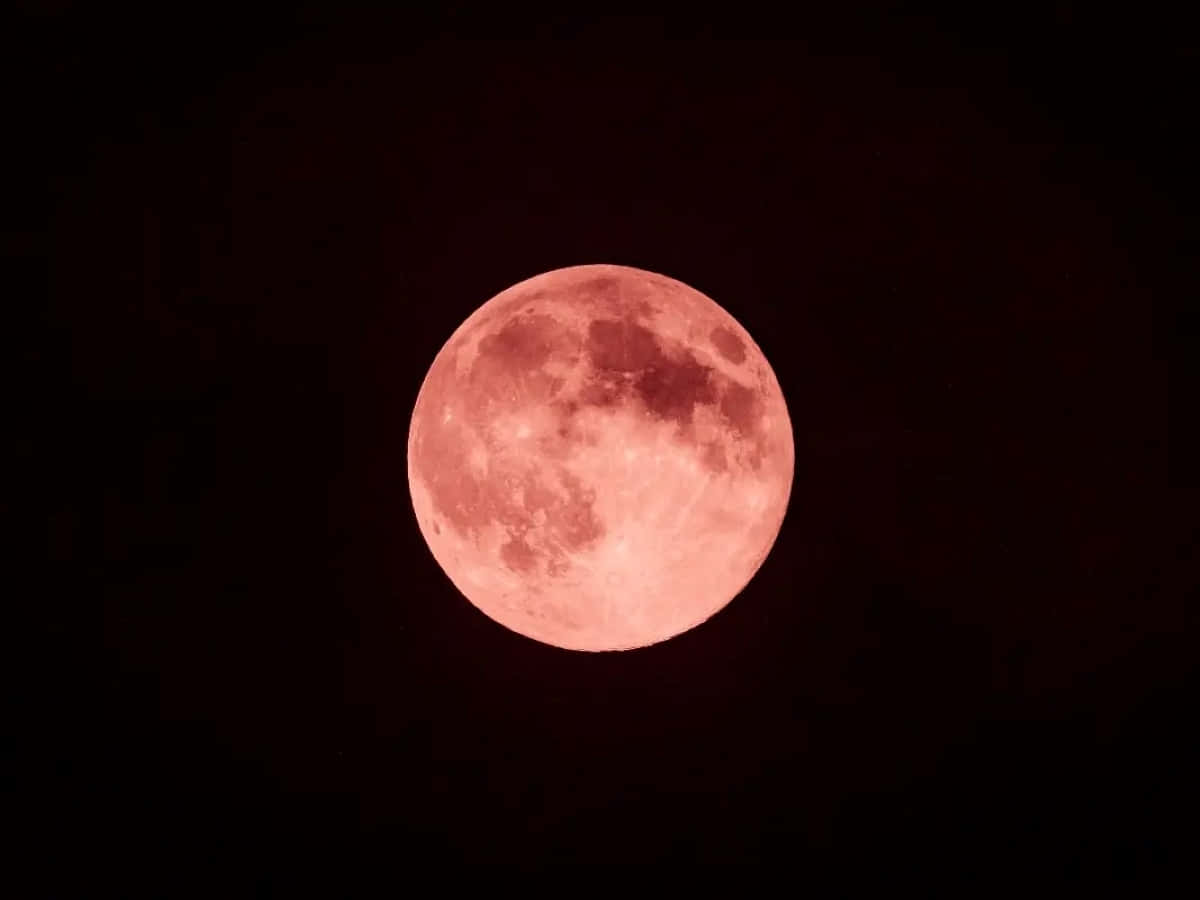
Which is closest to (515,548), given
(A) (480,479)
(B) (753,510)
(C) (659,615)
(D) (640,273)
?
(A) (480,479)

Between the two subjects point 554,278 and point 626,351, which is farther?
point 554,278

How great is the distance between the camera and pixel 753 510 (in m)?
2.18

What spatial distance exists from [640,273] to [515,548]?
704 millimetres

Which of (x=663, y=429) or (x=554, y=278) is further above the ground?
(x=554, y=278)

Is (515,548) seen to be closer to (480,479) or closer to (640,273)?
(480,479)

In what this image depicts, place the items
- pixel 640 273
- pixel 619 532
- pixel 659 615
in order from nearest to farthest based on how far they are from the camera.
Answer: pixel 619 532 → pixel 659 615 → pixel 640 273

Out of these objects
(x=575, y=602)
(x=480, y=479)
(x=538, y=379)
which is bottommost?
(x=575, y=602)

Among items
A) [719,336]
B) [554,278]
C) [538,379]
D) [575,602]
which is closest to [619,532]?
[575,602]

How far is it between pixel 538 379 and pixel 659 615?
1.89 ft

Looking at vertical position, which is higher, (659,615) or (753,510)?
(753,510)

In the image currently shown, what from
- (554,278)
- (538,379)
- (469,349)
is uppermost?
(554,278)

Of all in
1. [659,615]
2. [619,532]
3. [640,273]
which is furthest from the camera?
[640,273]

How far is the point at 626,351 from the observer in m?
2.08

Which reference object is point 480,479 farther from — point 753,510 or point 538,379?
point 753,510
